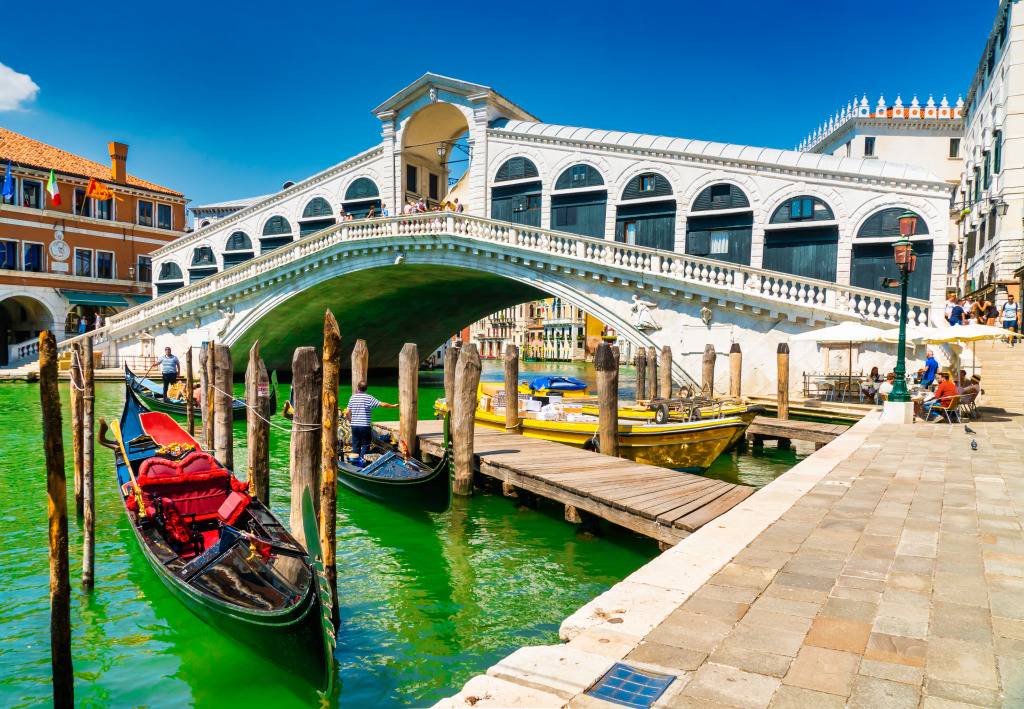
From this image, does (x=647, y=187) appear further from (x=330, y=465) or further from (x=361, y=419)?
(x=330, y=465)

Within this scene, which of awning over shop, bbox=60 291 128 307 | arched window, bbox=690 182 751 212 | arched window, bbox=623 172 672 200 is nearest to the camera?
arched window, bbox=690 182 751 212

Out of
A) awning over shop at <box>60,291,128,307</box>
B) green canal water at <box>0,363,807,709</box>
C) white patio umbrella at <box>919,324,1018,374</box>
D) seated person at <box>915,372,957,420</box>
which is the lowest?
green canal water at <box>0,363,807,709</box>

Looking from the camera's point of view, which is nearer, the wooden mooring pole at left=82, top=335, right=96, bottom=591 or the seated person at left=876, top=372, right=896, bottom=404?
the wooden mooring pole at left=82, top=335, right=96, bottom=591

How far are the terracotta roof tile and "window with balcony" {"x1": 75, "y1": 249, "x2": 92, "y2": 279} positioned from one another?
316 centimetres

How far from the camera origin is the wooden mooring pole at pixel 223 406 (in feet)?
25.0

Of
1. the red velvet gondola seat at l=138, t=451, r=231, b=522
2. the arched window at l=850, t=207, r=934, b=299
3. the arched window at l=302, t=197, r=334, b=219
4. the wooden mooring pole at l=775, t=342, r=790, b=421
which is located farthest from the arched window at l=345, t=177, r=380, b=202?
the red velvet gondola seat at l=138, t=451, r=231, b=522

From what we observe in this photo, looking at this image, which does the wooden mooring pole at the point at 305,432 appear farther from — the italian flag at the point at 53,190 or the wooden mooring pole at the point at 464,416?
the italian flag at the point at 53,190

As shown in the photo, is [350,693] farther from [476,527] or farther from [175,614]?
[476,527]

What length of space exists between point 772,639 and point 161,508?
5055 millimetres

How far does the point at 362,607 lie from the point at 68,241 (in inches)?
1123

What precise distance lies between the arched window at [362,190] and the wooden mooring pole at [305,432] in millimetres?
19186

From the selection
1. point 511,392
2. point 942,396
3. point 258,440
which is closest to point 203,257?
point 511,392

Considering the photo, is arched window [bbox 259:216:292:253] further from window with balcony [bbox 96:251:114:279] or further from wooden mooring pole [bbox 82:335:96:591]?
wooden mooring pole [bbox 82:335:96:591]

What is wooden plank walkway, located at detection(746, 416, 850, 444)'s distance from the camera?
1023 cm
